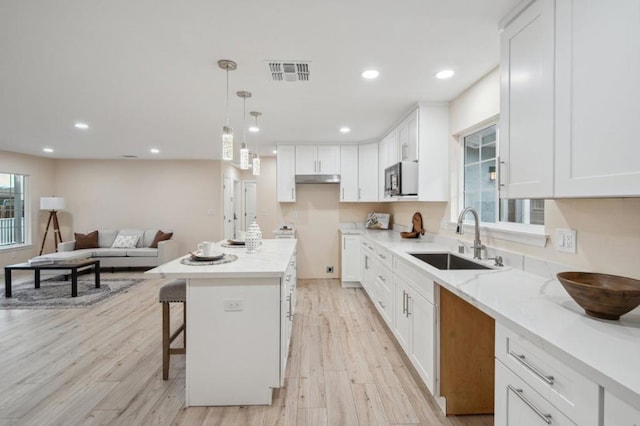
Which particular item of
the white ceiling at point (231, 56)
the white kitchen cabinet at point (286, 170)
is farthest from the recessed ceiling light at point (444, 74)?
the white kitchen cabinet at point (286, 170)

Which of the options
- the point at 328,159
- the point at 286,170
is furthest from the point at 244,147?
the point at 328,159

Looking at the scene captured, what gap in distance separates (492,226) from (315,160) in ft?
10.4

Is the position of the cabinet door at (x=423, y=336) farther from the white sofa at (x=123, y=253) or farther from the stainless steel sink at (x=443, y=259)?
the white sofa at (x=123, y=253)

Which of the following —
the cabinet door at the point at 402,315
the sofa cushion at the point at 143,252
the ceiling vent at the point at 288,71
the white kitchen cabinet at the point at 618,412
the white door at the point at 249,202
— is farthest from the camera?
the white door at the point at 249,202

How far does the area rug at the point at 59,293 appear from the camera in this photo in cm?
394

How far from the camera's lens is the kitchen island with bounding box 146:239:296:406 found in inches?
76.5

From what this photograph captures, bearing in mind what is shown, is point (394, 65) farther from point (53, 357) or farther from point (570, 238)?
point (53, 357)

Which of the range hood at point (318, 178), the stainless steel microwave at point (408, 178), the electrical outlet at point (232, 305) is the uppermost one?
the range hood at point (318, 178)

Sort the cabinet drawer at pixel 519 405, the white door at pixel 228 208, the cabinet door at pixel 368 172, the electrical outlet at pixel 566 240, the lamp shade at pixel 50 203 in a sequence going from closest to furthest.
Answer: the cabinet drawer at pixel 519 405 < the electrical outlet at pixel 566 240 < the cabinet door at pixel 368 172 < the lamp shade at pixel 50 203 < the white door at pixel 228 208

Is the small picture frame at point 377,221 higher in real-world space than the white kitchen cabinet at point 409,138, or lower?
lower

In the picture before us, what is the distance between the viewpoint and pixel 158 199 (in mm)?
7078

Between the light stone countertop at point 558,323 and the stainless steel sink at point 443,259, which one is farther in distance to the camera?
the stainless steel sink at point 443,259

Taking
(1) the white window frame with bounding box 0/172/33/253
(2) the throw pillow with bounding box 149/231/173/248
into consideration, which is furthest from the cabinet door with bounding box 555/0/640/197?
(1) the white window frame with bounding box 0/172/33/253

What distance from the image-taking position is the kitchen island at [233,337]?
194 cm
